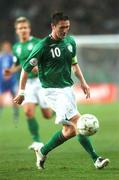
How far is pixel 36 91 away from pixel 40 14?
2789 centimetres

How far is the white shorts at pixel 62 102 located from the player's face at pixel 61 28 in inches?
30.9

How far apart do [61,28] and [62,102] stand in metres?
1.06

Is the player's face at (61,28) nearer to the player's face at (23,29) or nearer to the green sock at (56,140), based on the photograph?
the green sock at (56,140)

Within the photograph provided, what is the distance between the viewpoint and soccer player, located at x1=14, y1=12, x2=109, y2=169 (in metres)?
12.2

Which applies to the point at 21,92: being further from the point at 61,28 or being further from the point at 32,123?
the point at 32,123

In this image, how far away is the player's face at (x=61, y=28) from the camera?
39.3 ft

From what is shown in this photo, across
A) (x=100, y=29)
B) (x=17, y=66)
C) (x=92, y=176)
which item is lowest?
(x=100, y=29)

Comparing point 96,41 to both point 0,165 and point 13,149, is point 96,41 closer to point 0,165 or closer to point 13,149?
point 13,149

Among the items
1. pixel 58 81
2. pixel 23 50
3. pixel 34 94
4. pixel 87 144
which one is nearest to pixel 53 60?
pixel 58 81

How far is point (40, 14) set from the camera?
1743 inches

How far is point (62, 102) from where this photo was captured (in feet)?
40.2

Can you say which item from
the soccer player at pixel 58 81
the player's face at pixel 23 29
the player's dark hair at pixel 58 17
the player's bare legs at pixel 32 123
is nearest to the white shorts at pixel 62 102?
the soccer player at pixel 58 81

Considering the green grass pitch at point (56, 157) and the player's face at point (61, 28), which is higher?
the player's face at point (61, 28)

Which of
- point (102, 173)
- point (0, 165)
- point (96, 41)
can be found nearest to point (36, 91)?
point (0, 165)
